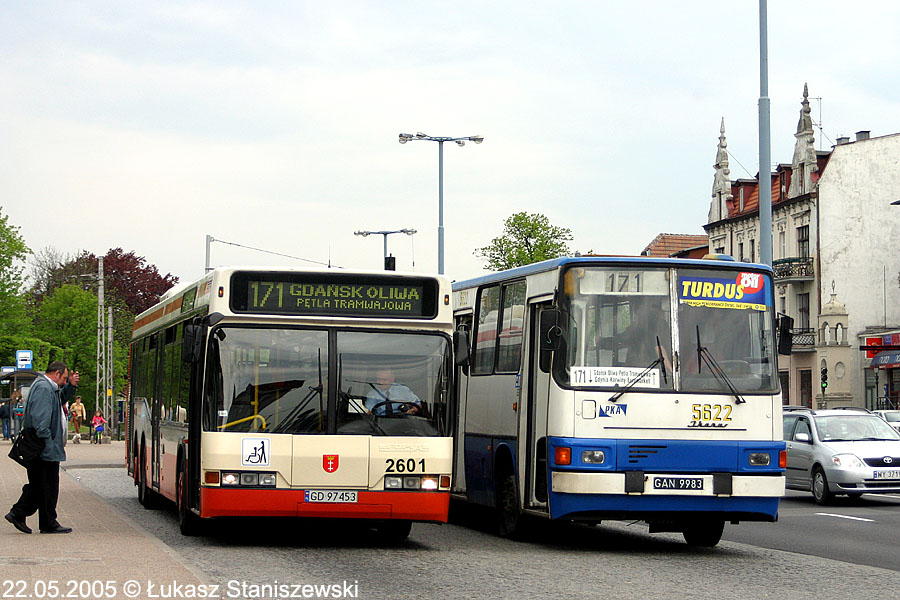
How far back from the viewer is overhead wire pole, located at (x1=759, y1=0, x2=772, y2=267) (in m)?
25.0

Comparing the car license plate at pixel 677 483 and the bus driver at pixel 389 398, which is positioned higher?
the bus driver at pixel 389 398

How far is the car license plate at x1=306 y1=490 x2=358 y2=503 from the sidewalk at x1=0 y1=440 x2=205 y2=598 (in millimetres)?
1451

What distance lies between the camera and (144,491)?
845 inches

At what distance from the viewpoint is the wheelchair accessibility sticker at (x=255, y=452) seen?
14.4 m

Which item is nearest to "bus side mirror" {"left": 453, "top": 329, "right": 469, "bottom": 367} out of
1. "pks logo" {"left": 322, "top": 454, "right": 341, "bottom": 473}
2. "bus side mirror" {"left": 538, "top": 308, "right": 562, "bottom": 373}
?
"bus side mirror" {"left": 538, "top": 308, "right": 562, "bottom": 373}

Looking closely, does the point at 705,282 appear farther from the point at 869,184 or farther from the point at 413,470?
the point at 869,184

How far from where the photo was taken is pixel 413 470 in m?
14.7

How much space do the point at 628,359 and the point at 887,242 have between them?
6182cm

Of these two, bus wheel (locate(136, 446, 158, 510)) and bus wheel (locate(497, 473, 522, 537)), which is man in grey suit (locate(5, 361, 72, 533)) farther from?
bus wheel (locate(136, 446, 158, 510))

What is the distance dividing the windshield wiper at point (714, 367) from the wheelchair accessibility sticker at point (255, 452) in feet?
14.3

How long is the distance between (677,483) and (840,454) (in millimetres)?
10596

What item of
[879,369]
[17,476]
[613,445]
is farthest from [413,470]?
[879,369]

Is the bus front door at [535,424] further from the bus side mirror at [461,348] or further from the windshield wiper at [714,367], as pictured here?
the windshield wiper at [714,367]

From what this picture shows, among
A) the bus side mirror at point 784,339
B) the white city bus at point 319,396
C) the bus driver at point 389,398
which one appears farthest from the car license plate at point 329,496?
the bus side mirror at point 784,339
